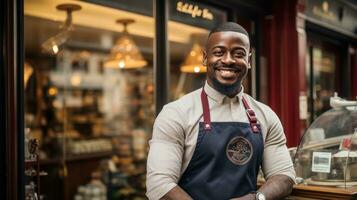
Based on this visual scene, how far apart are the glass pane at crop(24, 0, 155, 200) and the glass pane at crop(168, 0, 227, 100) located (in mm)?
388

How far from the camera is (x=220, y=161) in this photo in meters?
2.24

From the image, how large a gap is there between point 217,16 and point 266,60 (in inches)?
40.5

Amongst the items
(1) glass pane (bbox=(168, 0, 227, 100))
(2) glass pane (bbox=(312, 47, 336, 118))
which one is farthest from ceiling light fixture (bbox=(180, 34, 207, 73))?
(2) glass pane (bbox=(312, 47, 336, 118))

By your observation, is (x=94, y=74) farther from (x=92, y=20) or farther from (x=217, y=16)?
(x=217, y=16)

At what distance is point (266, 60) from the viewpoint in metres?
6.04

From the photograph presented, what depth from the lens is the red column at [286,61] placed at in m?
5.96

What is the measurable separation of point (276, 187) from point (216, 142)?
1.20ft

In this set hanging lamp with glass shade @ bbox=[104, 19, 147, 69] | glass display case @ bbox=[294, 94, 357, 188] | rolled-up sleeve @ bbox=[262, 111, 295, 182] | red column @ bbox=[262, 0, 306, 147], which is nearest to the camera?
rolled-up sleeve @ bbox=[262, 111, 295, 182]

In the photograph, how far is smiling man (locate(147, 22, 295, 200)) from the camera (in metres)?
2.20

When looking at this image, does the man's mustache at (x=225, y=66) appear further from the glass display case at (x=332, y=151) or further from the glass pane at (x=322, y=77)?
the glass pane at (x=322, y=77)

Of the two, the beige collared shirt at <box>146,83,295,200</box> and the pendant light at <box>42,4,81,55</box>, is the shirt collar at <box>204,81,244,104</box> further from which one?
the pendant light at <box>42,4,81,55</box>

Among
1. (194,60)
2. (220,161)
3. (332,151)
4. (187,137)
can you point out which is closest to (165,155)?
(187,137)

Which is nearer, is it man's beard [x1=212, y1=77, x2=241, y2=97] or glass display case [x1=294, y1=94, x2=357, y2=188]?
man's beard [x1=212, y1=77, x2=241, y2=97]

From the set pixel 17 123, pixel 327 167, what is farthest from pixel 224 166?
pixel 17 123
